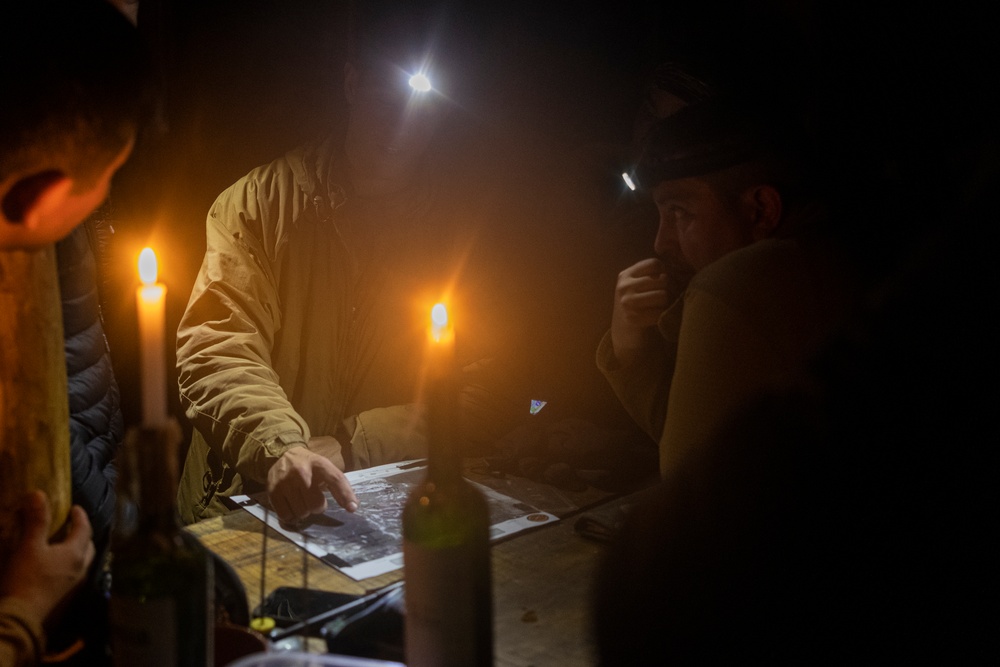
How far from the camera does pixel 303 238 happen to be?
8.22 ft

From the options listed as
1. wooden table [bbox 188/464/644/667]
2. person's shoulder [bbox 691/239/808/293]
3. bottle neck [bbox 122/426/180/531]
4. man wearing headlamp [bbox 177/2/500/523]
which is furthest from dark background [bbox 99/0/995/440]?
bottle neck [bbox 122/426/180/531]

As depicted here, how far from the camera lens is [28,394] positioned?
2.88 ft

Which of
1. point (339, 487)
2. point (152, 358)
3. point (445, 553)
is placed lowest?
point (339, 487)

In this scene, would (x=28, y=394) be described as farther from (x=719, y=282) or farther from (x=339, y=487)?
(x=719, y=282)

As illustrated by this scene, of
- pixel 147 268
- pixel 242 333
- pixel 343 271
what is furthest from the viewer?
pixel 343 271

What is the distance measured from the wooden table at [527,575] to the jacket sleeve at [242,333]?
32 centimetres

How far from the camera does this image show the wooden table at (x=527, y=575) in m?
1.04

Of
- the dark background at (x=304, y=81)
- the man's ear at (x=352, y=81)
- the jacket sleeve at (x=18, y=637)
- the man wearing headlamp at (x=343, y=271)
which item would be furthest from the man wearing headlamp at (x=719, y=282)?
the man's ear at (x=352, y=81)

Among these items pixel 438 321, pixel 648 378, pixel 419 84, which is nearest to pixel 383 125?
pixel 419 84

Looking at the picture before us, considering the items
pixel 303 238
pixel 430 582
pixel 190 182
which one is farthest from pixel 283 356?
pixel 430 582

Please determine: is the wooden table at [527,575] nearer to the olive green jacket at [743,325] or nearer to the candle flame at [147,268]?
the olive green jacket at [743,325]

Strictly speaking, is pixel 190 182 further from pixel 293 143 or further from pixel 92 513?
pixel 92 513

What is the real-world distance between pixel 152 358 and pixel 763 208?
1.39 meters

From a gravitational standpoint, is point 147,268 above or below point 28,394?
above
